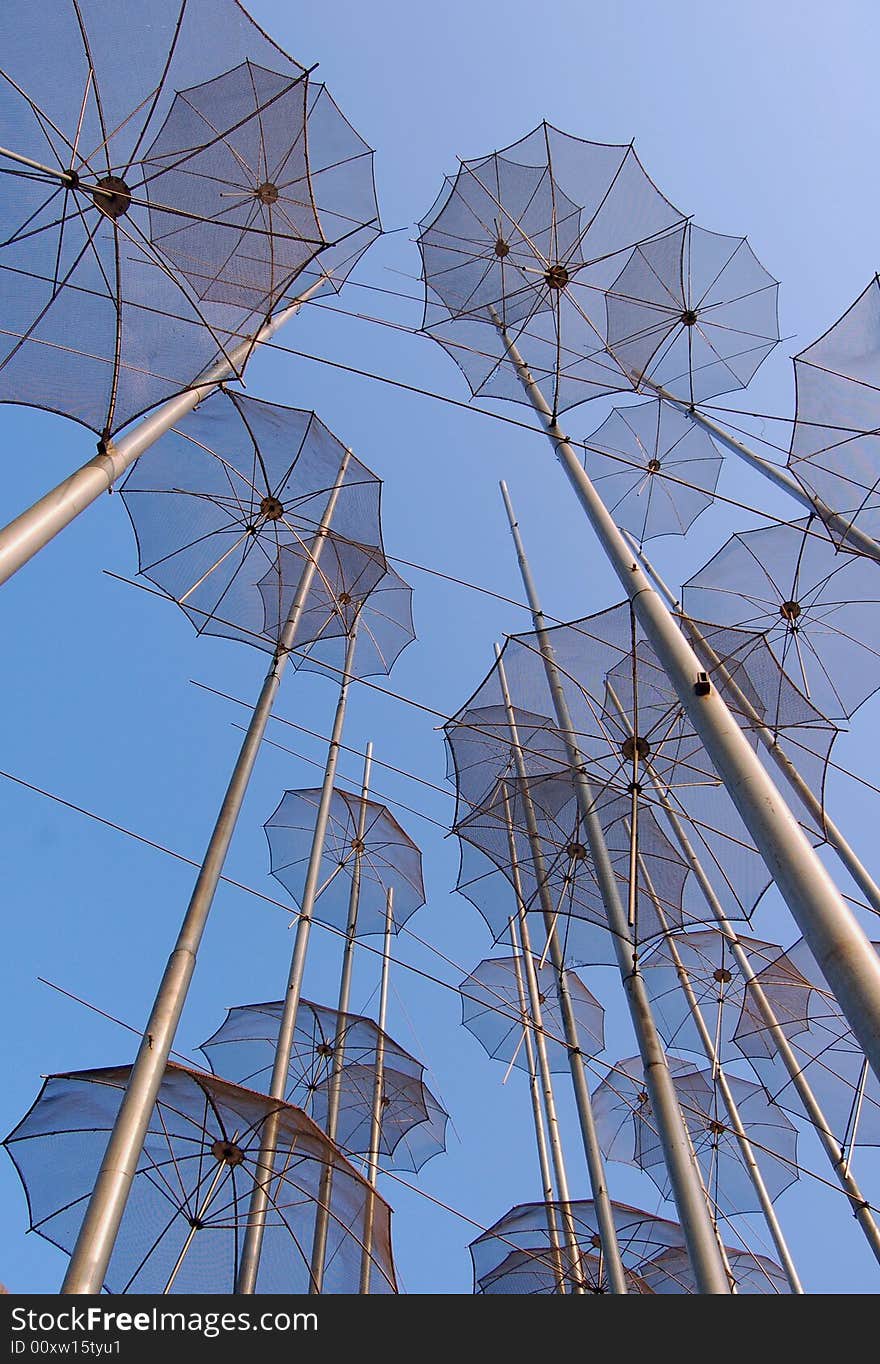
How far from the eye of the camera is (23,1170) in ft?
38.6

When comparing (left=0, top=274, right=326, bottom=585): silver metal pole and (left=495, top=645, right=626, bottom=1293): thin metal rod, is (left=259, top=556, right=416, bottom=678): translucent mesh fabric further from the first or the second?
Result: (left=0, top=274, right=326, bottom=585): silver metal pole

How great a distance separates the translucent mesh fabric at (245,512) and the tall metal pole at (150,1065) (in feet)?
14.4

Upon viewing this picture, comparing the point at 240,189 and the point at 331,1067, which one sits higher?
the point at 240,189

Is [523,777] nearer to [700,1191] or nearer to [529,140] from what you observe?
[700,1191]

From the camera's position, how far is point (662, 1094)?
853cm

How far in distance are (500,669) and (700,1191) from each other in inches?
399

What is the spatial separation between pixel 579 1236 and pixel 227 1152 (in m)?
8.30

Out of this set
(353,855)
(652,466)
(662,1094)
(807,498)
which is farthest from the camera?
(652,466)

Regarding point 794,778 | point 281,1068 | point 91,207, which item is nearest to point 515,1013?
point 794,778

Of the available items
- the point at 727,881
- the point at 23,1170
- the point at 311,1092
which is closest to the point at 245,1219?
the point at 23,1170

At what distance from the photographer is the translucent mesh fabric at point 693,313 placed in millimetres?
17797

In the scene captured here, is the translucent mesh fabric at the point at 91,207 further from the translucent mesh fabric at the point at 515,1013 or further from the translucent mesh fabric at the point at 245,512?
the translucent mesh fabric at the point at 515,1013

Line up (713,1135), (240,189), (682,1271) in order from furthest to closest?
(713,1135) → (682,1271) → (240,189)

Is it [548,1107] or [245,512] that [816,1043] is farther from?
[245,512]
